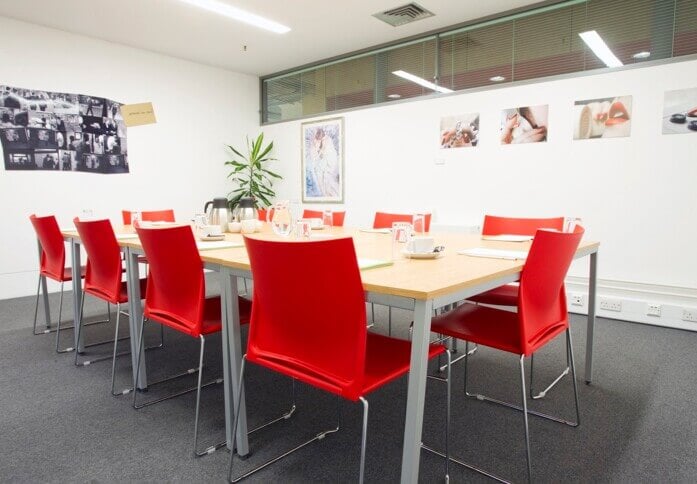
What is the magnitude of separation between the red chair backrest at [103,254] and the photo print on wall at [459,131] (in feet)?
11.3

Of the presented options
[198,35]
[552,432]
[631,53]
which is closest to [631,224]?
[631,53]

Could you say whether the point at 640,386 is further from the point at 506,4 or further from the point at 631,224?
the point at 506,4

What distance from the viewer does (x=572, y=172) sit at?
396cm

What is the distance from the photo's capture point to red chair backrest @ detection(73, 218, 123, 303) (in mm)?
2289

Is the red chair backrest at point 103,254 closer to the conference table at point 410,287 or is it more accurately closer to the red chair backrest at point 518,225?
the conference table at point 410,287

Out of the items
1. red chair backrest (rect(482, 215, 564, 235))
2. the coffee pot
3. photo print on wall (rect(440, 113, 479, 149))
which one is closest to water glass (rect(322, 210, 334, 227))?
the coffee pot

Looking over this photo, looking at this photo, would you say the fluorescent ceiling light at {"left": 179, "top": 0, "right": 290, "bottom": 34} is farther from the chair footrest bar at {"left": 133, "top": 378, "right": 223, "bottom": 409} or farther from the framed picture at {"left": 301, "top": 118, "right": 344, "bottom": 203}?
the chair footrest bar at {"left": 133, "top": 378, "right": 223, "bottom": 409}

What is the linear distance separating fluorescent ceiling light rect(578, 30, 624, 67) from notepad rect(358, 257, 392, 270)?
10.9 feet

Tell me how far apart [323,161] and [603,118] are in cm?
325

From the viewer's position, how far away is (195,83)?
5.96 meters

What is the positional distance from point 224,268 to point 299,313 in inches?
20.0

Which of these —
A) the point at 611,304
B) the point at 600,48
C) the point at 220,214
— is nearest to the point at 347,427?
the point at 220,214

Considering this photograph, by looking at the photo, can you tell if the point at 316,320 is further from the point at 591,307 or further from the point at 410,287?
the point at 591,307

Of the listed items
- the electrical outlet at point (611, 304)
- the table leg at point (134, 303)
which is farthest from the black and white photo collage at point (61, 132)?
the electrical outlet at point (611, 304)
